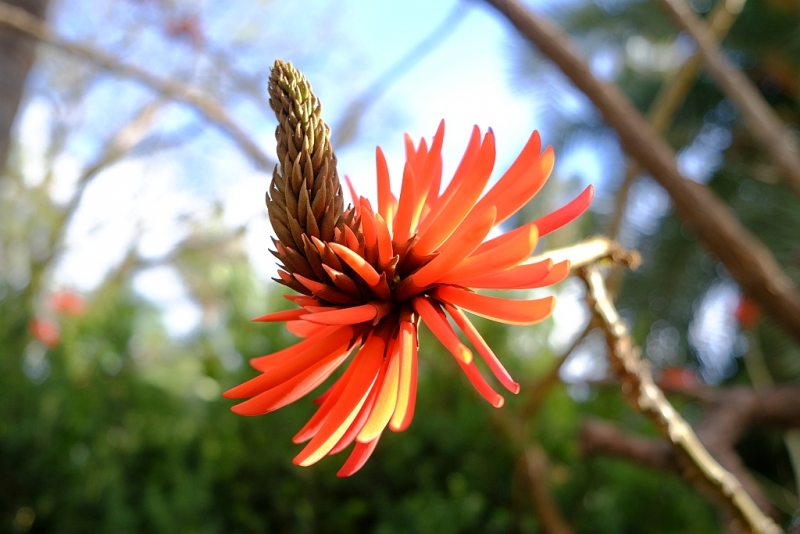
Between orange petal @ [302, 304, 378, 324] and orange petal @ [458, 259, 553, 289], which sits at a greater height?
orange petal @ [302, 304, 378, 324]

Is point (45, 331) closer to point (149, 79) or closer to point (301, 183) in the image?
point (149, 79)

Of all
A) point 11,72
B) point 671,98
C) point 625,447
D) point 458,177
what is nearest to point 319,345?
point 458,177

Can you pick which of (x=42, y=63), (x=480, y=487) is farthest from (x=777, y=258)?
(x=42, y=63)

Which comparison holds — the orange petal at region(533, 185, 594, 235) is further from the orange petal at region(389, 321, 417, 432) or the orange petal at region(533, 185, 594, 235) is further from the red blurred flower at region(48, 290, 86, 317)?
the red blurred flower at region(48, 290, 86, 317)

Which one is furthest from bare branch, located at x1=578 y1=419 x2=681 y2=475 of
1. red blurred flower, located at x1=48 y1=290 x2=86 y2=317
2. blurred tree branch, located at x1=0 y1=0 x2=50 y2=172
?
red blurred flower, located at x1=48 y1=290 x2=86 y2=317

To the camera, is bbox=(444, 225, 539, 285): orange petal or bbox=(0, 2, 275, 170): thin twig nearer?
bbox=(444, 225, 539, 285): orange petal

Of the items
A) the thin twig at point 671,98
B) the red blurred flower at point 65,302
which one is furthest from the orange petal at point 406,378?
the red blurred flower at point 65,302

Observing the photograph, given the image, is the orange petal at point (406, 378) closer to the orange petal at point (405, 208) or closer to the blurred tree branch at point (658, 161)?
the orange petal at point (405, 208)
